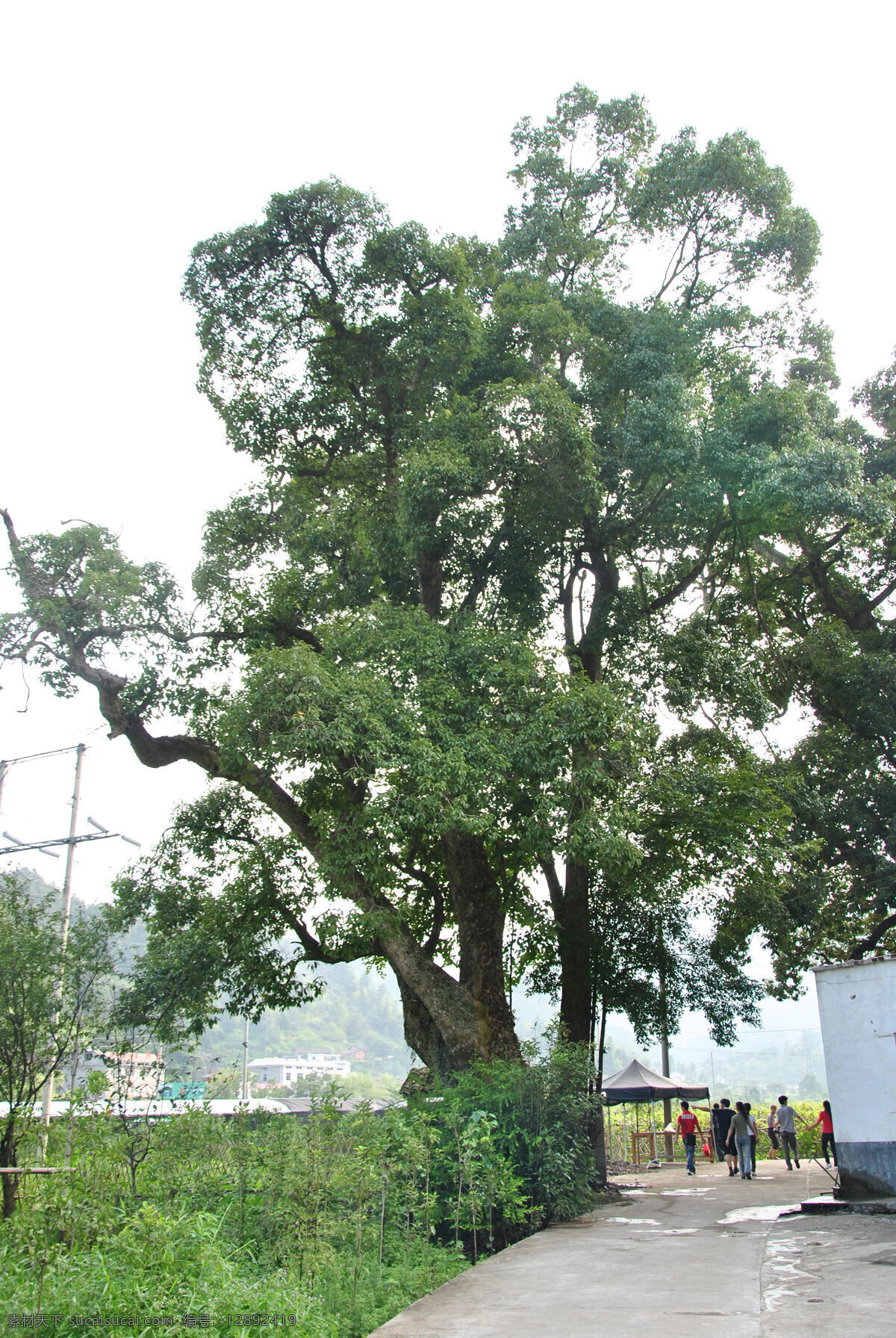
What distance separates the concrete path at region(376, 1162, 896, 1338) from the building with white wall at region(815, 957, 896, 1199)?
1.63 feet

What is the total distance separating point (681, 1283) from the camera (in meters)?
5.69

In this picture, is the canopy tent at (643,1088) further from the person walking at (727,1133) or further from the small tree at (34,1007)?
the small tree at (34,1007)

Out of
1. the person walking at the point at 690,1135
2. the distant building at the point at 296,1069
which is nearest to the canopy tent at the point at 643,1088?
the person walking at the point at 690,1135

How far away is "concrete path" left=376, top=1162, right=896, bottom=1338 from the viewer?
445 cm

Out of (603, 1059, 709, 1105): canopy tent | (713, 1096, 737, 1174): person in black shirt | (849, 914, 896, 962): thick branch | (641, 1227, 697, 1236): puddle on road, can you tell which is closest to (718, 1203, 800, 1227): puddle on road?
(641, 1227, 697, 1236): puddle on road

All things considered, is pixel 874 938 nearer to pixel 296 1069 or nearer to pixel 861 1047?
pixel 861 1047

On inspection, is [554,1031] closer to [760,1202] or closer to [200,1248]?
[760,1202]

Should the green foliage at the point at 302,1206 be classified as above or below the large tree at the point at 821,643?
below

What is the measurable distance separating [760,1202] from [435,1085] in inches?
154

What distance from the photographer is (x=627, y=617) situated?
14.1 m

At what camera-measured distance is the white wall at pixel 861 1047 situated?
8578 millimetres

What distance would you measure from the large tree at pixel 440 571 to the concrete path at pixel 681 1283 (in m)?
3.54

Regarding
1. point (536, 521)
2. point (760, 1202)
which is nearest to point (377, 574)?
point (536, 521)

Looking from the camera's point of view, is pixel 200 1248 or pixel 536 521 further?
pixel 536 521
